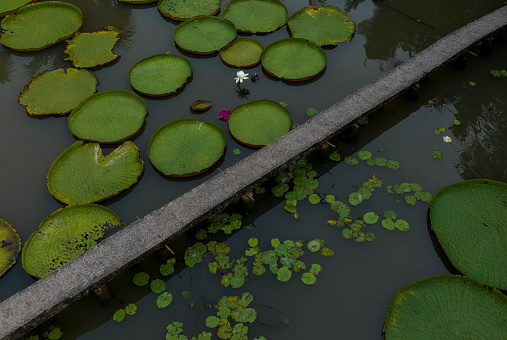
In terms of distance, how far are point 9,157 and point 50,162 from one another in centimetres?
46

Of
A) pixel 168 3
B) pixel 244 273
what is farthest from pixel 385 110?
pixel 168 3

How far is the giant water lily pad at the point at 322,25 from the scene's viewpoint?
4637 millimetres

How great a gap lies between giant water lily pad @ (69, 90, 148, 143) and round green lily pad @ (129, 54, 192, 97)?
22cm

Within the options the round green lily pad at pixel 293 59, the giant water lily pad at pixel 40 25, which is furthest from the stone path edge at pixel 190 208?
the giant water lily pad at pixel 40 25

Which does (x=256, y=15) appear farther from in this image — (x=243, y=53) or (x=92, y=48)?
(x=92, y=48)

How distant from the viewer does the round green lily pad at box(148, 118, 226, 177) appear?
3.49m

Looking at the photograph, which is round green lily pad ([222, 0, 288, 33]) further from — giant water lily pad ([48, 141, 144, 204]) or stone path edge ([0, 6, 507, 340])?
giant water lily pad ([48, 141, 144, 204])

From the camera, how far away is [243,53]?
450cm

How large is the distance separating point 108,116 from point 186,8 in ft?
6.86

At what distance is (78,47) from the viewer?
456 centimetres

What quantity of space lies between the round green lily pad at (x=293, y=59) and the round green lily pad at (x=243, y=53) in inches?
5.3

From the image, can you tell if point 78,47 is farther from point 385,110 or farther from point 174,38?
point 385,110

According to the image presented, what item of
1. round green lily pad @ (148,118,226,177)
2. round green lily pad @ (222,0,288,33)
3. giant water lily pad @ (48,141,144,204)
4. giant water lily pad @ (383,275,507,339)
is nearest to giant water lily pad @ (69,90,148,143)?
giant water lily pad @ (48,141,144,204)

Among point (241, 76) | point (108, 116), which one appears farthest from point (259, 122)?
point (108, 116)
